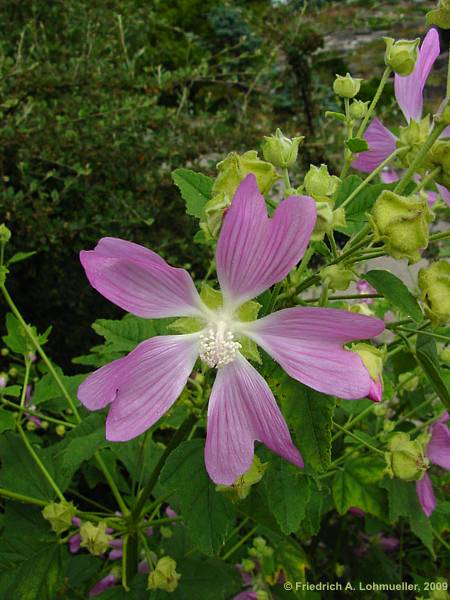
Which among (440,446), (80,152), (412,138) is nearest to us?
(412,138)

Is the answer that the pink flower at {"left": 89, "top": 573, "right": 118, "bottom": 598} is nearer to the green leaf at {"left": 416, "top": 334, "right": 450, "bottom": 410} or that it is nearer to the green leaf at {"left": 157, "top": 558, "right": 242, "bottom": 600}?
the green leaf at {"left": 157, "top": 558, "right": 242, "bottom": 600}

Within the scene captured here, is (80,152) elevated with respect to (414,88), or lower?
lower

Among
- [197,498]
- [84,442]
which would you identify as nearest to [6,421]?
[84,442]

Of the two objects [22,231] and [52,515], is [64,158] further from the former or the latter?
[52,515]

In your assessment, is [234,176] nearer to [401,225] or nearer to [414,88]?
[401,225]

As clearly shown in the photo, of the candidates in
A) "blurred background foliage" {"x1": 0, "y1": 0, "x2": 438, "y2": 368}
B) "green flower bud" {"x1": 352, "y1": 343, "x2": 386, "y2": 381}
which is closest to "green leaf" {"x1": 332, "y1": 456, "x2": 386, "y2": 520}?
"green flower bud" {"x1": 352, "y1": 343, "x2": 386, "y2": 381}

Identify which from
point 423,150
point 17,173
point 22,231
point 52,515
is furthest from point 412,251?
point 17,173

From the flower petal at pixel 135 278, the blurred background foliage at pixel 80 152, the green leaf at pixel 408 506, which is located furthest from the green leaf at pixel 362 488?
the blurred background foliage at pixel 80 152

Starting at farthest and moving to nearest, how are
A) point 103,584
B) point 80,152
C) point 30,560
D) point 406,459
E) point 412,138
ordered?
point 80,152 < point 103,584 < point 30,560 < point 406,459 < point 412,138

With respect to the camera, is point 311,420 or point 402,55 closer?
point 311,420
